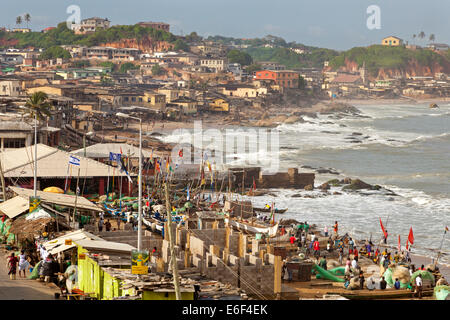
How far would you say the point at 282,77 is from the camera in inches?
5226

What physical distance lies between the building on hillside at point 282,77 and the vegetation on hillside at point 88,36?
42295 mm

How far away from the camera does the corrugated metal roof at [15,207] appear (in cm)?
2302

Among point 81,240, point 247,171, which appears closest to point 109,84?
point 247,171

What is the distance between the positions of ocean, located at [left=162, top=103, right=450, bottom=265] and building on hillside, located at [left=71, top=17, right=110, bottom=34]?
276ft

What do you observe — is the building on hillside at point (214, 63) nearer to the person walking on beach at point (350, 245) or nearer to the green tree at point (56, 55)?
the green tree at point (56, 55)

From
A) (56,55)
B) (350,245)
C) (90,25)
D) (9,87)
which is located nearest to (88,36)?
(90,25)

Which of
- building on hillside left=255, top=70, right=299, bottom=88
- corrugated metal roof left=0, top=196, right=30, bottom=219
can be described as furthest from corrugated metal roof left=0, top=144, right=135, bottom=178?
building on hillside left=255, top=70, right=299, bottom=88

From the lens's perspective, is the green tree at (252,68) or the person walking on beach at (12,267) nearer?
the person walking on beach at (12,267)

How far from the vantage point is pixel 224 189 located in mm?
41000

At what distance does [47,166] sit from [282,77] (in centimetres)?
10402

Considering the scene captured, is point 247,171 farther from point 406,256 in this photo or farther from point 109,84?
point 109,84

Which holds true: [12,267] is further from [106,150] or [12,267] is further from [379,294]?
[106,150]

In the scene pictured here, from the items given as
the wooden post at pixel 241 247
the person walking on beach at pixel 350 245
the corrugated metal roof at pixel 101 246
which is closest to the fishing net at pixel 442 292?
the wooden post at pixel 241 247

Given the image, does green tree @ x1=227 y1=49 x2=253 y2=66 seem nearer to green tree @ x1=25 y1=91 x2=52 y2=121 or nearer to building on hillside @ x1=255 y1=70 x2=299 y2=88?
building on hillside @ x1=255 y1=70 x2=299 y2=88
